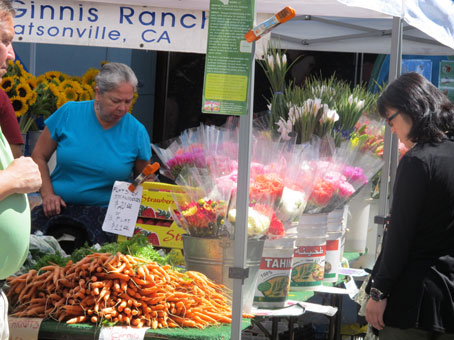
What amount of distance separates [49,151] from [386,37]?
347 centimetres

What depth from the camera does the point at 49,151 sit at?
3.81m

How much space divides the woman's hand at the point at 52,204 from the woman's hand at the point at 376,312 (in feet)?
5.59

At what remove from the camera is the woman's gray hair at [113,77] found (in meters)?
3.71

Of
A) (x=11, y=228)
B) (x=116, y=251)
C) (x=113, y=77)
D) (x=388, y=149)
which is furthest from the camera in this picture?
(x=388, y=149)

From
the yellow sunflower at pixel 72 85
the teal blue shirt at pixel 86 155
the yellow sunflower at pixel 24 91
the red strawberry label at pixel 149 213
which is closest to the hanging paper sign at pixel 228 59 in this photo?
the teal blue shirt at pixel 86 155

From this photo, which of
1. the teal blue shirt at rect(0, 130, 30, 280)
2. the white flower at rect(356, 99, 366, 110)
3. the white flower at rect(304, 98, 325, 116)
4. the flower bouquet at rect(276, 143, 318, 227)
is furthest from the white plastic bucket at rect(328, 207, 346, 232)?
the teal blue shirt at rect(0, 130, 30, 280)

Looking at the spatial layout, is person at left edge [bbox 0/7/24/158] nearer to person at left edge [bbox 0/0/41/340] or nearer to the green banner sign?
person at left edge [bbox 0/0/41/340]

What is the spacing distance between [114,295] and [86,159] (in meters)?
1.23

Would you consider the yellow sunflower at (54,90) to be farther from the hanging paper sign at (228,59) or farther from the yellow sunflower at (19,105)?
the hanging paper sign at (228,59)

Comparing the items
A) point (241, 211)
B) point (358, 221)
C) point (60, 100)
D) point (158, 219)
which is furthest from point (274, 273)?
point (60, 100)

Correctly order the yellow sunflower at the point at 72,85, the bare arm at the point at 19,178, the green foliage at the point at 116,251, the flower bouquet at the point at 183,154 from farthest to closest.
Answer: the yellow sunflower at the point at 72,85 < the flower bouquet at the point at 183,154 < the green foliage at the point at 116,251 < the bare arm at the point at 19,178

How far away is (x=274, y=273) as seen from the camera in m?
3.11

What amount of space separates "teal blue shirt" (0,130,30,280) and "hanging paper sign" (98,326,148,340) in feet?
A: 2.22

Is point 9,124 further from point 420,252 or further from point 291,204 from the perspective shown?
point 420,252
